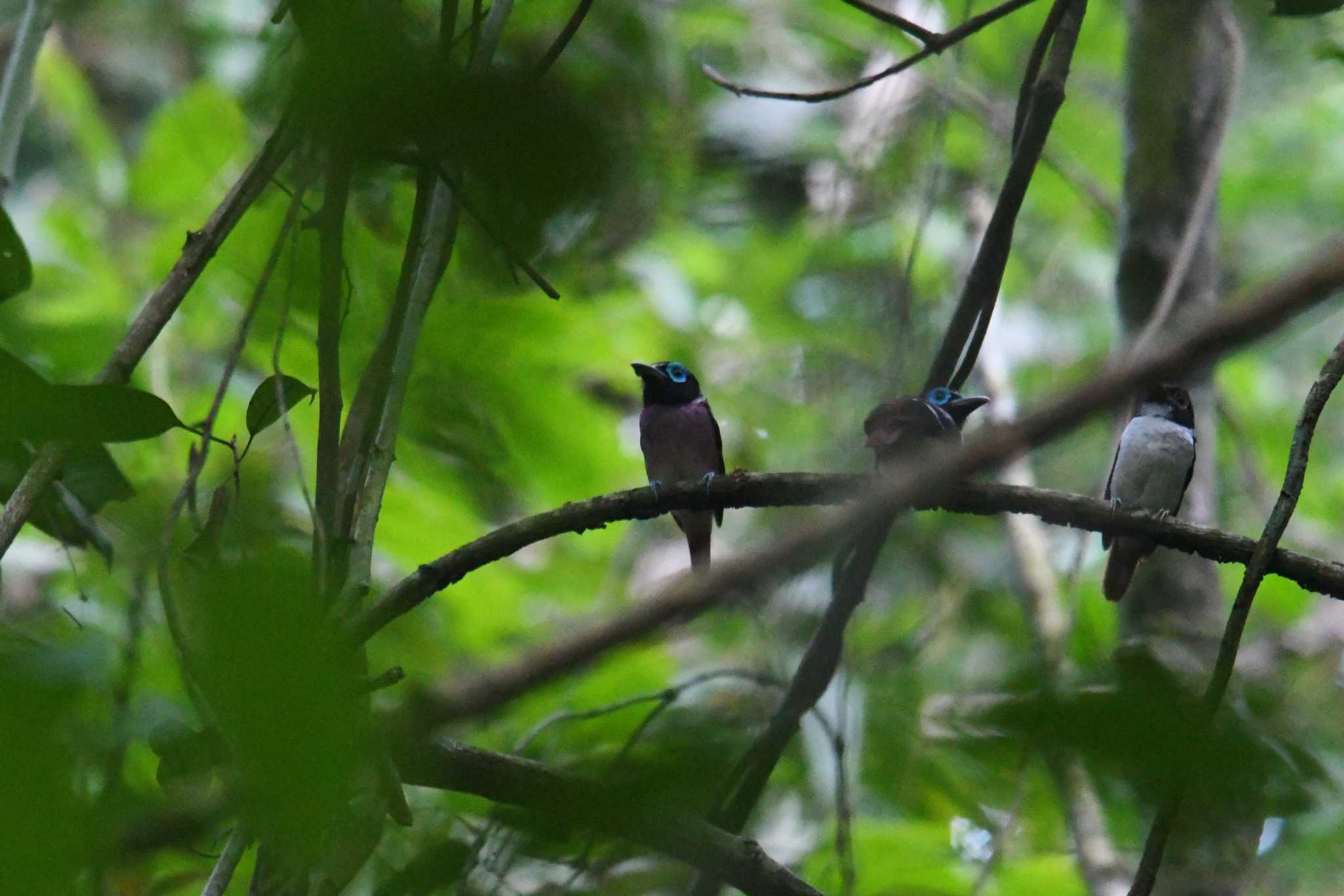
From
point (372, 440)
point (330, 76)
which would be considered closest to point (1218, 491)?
point (372, 440)

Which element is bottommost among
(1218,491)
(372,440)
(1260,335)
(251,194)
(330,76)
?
(1260,335)

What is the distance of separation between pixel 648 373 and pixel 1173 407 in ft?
6.59

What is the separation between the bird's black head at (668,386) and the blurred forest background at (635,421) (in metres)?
0.17

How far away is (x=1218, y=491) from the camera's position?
6.96 meters

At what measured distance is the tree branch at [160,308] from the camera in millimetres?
1922

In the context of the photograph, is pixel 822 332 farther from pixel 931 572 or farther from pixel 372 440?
pixel 372 440

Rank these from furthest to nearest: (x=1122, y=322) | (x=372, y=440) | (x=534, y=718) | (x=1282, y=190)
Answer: (x=1282, y=190)
(x=1122, y=322)
(x=534, y=718)
(x=372, y=440)

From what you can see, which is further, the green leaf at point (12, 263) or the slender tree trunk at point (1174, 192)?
the slender tree trunk at point (1174, 192)

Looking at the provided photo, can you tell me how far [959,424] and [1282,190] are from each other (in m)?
4.23

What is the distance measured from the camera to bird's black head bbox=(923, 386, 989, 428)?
3.81 metres

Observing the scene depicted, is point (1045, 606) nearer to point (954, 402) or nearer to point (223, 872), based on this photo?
point (954, 402)

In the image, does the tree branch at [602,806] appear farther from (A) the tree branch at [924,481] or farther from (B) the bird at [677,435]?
(B) the bird at [677,435]

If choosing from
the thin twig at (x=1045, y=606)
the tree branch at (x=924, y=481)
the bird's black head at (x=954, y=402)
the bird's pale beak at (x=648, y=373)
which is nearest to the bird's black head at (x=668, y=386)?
the bird's pale beak at (x=648, y=373)

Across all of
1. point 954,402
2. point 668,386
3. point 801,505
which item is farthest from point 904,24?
point 668,386
